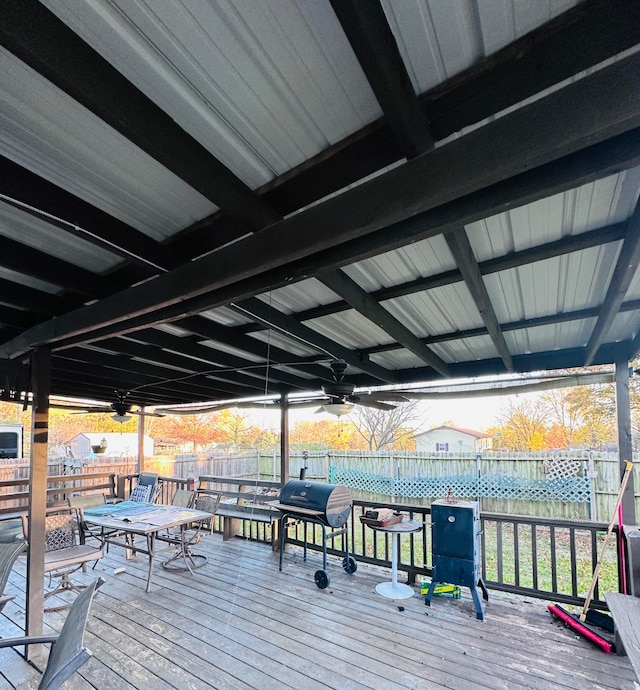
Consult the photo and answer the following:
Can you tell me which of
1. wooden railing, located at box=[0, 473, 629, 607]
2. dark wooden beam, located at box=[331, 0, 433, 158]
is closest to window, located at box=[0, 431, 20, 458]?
wooden railing, located at box=[0, 473, 629, 607]

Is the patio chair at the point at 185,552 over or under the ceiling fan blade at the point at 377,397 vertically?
under

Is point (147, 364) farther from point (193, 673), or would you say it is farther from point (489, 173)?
point (489, 173)

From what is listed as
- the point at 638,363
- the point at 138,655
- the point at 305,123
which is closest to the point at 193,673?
the point at 138,655

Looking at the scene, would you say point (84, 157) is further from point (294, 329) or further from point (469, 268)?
point (294, 329)

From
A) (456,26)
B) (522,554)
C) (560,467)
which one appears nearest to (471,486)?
(560,467)

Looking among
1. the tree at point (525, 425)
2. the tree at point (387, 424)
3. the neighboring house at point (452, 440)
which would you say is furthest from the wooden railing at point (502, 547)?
the tree at point (387, 424)

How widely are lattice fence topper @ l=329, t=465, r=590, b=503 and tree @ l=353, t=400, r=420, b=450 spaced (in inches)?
204

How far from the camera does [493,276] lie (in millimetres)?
2303

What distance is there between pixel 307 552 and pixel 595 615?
3.37 meters

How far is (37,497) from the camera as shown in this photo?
9.77 ft

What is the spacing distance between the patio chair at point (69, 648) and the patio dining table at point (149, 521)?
2.67m

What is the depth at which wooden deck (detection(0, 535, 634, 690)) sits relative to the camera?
260 centimetres

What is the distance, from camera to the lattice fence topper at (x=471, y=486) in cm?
824

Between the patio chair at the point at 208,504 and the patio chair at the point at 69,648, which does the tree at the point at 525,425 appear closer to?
the patio chair at the point at 208,504
